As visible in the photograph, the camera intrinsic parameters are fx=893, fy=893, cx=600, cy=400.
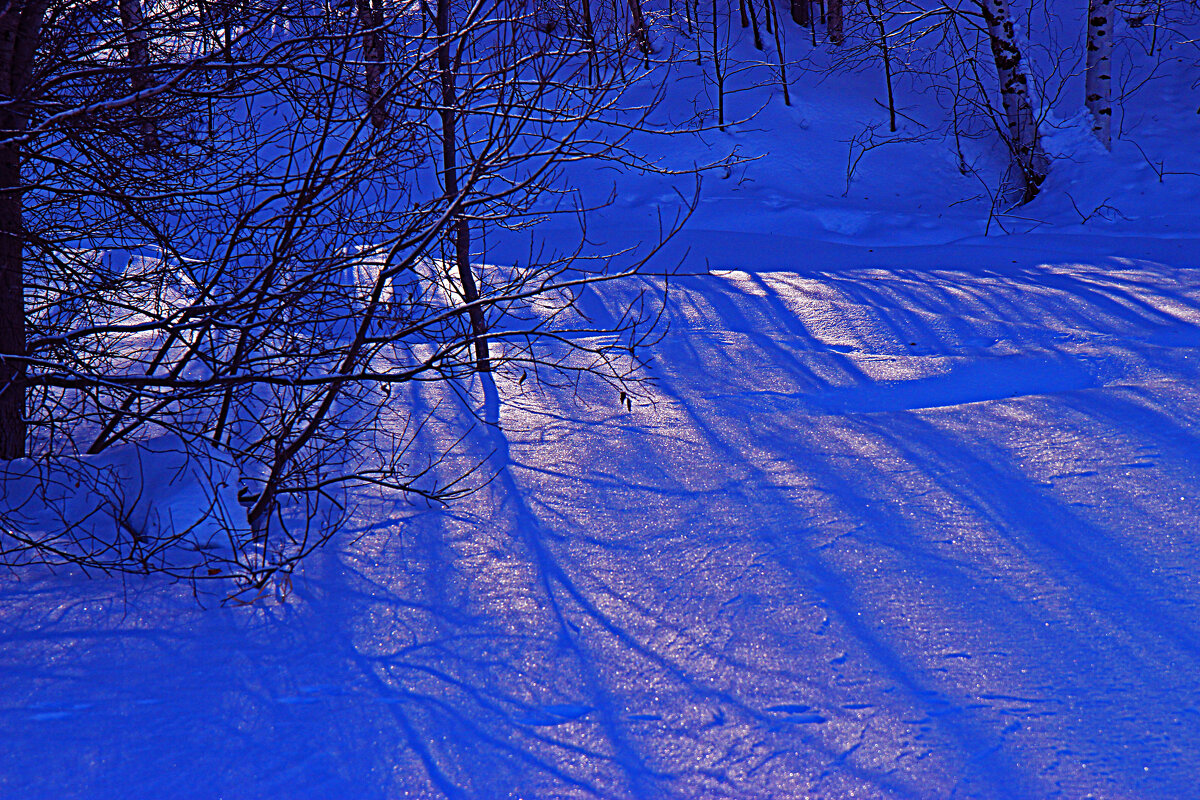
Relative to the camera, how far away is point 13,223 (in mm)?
3439

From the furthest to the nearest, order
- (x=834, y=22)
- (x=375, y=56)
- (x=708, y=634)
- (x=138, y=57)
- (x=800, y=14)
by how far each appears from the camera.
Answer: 1. (x=800, y=14)
2. (x=834, y=22)
3. (x=375, y=56)
4. (x=138, y=57)
5. (x=708, y=634)

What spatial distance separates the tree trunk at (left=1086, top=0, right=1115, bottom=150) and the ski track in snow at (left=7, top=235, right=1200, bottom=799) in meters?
6.95

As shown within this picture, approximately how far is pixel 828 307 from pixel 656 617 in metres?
4.12

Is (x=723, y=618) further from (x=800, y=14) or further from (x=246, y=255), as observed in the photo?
(x=800, y=14)

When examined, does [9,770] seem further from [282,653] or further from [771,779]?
[771,779]

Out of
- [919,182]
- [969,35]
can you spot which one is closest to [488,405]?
[919,182]

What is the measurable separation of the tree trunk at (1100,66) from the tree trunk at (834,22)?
20.2 feet

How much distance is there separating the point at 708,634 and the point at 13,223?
303 cm

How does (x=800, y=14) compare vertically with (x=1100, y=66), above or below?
above

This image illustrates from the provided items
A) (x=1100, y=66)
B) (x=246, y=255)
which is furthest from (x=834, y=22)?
(x=246, y=255)

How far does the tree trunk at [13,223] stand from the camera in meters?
3.14

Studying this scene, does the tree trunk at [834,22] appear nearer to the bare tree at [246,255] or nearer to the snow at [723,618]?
the snow at [723,618]

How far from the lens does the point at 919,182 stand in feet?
36.7

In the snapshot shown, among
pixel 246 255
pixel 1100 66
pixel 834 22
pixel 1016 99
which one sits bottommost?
pixel 246 255
